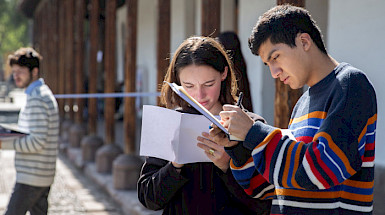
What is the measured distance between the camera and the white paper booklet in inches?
72.2

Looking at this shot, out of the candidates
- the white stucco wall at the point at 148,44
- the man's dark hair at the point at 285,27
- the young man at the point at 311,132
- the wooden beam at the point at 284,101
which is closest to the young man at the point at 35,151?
the wooden beam at the point at 284,101

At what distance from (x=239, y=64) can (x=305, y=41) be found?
125cm

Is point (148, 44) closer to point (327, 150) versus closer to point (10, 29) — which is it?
point (327, 150)

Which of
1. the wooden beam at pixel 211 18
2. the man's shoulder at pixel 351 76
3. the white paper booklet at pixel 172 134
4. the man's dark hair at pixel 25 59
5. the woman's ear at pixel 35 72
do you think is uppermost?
the wooden beam at pixel 211 18

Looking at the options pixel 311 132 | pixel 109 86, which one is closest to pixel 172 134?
pixel 311 132

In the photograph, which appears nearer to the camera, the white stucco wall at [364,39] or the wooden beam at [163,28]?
the white stucco wall at [364,39]

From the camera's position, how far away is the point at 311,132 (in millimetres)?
1535

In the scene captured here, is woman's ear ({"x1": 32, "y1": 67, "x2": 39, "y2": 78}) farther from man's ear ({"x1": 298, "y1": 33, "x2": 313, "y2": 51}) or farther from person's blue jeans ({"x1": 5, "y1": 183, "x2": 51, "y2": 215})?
man's ear ({"x1": 298, "y1": 33, "x2": 313, "y2": 51})

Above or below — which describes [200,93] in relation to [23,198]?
above

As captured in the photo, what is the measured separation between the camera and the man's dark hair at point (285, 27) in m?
1.57

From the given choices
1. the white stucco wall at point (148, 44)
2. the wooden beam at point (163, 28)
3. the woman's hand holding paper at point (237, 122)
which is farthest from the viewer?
the white stucco wall at point (148, 44)

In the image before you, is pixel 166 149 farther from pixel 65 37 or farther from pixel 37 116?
pixel 65 37

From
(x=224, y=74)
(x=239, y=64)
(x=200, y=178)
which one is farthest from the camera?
(x=239, y=64)

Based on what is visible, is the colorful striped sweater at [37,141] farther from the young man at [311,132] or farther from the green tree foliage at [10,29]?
the green tree foliage at [10,29]
